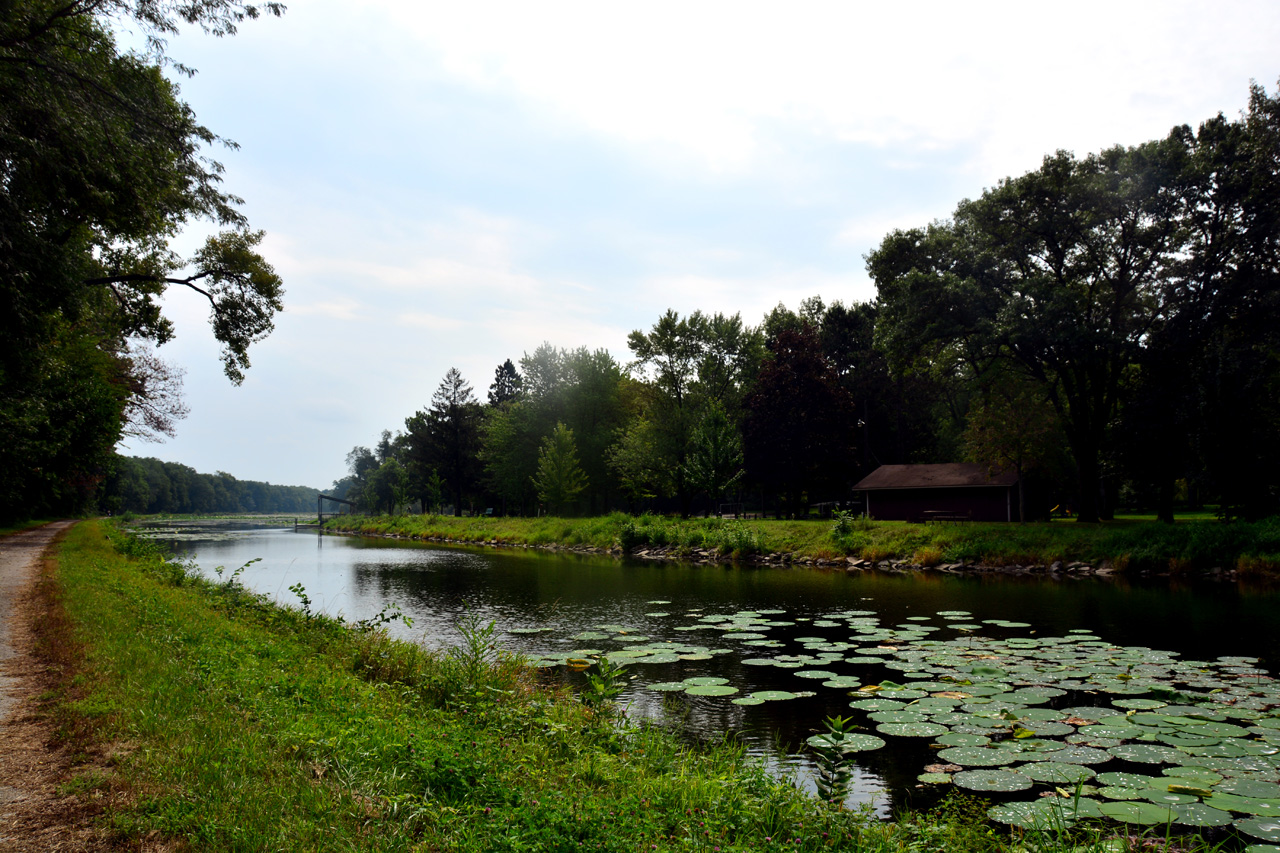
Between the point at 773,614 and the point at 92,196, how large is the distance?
15932 millimetres

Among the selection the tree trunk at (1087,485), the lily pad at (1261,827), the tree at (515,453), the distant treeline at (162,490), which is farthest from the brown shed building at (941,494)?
the distant treeline at (162,490)

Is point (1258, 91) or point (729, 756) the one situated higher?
point (1258, 91)

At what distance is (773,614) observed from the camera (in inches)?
597

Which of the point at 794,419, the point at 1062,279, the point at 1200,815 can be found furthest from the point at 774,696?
the point at 794,419

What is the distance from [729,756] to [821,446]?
42.4 metres

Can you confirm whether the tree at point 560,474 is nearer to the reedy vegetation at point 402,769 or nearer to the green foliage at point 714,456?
the green foliage at point 714,456

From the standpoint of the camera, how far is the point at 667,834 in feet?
13.9

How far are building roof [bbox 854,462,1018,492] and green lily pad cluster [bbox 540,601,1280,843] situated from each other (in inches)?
1016

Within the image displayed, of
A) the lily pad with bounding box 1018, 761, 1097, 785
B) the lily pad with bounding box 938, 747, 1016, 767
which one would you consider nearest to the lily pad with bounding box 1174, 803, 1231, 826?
the lily pad with bounding box 1018, 761, 1097, 785

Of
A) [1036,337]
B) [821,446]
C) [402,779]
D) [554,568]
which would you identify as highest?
[1036,337]

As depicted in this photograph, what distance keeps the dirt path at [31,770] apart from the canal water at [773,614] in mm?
4451

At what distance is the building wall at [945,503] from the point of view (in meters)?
36.2

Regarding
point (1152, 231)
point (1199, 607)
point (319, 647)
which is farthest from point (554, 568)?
point (1152, 231)

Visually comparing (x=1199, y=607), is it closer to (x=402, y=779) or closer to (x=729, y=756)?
(x=729, y=756)
